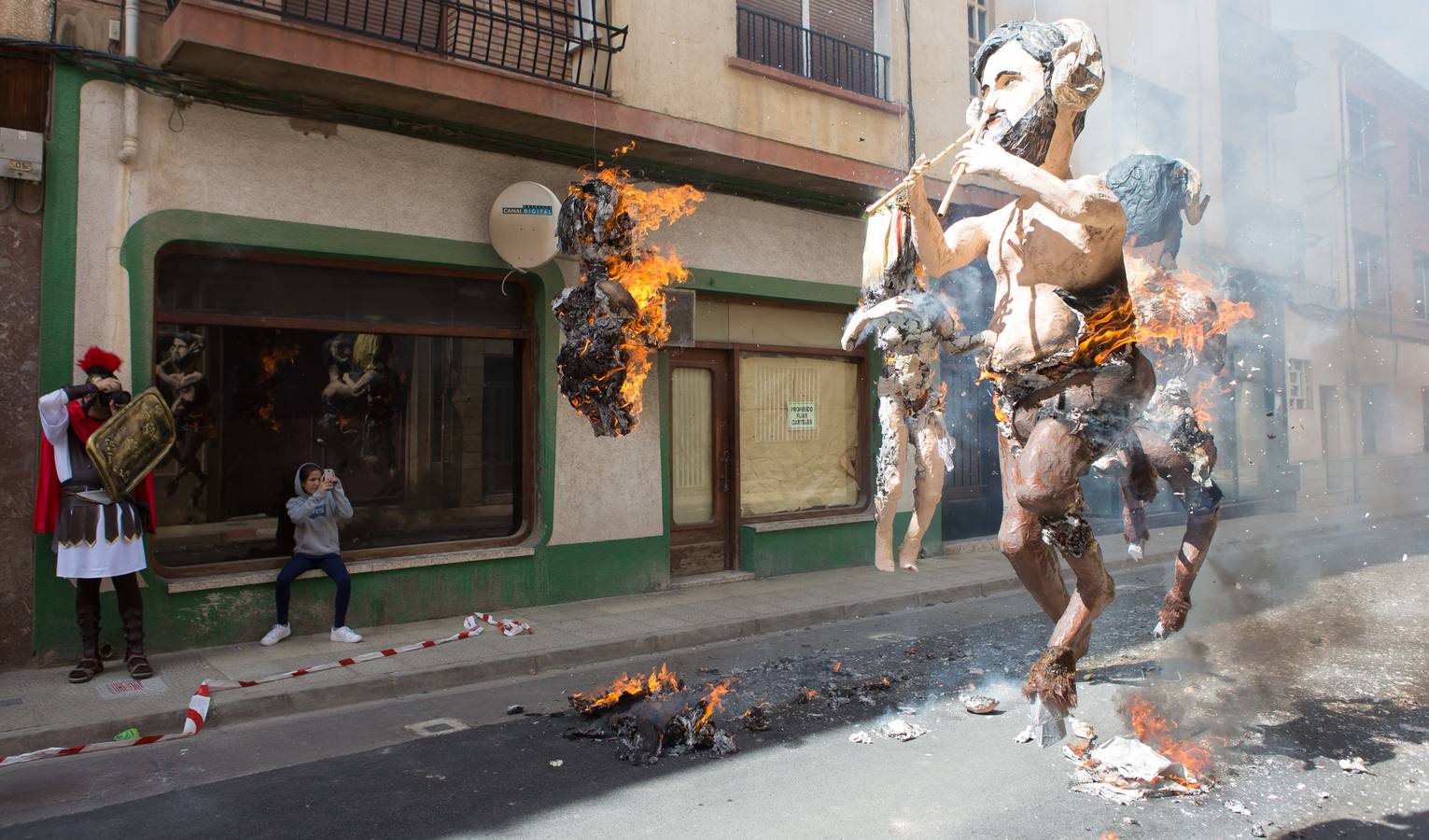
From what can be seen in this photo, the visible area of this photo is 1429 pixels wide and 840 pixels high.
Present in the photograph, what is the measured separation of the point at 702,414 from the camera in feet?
33.1

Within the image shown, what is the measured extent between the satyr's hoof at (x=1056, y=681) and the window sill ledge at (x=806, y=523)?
247 inches

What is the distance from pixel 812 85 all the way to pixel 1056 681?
26.1ft

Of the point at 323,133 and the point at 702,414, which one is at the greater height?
the point at 323,133

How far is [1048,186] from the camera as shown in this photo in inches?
142

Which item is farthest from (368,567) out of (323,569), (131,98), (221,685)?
(131,98)

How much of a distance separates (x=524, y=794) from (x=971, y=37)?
35.2 ft

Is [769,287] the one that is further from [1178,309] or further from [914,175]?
[914,175]

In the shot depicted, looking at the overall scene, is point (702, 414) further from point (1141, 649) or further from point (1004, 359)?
point (1004, 359)

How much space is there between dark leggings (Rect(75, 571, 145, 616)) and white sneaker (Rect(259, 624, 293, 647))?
0.93 metres

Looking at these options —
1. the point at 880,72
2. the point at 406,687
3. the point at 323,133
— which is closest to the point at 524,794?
the point at 406,687

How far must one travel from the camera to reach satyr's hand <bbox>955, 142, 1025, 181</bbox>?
359 centimetres

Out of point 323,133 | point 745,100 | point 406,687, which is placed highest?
point 745,100

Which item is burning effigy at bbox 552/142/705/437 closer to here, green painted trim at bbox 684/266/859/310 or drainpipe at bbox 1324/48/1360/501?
green painted trim at bbox 684/266/859/310

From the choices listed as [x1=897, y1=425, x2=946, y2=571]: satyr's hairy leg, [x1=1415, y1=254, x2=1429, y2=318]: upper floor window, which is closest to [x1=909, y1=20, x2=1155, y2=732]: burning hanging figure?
[x1=897, y1=425, x2=946, y2=571]: satyr's hairy leg
